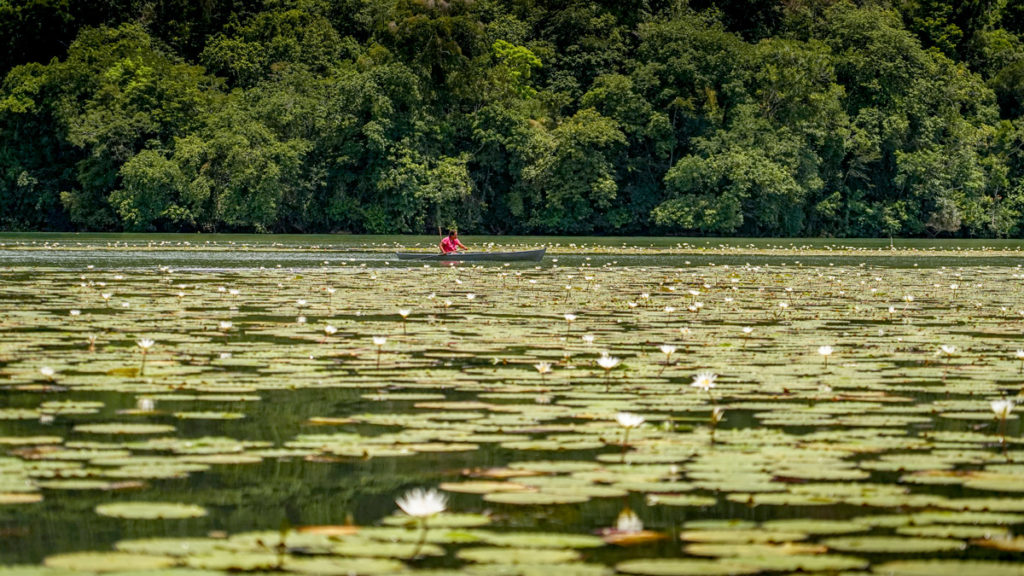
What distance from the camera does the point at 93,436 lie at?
731 centimetres

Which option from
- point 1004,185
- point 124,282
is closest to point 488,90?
point 1004,185

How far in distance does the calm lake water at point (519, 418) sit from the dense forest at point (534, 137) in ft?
149

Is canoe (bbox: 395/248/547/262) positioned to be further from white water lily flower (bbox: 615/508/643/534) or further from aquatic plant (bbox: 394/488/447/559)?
aquatic plant (bbox: 394/488/447/559)

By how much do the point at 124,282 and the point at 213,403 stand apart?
1361 cm

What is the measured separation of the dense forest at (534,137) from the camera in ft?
205

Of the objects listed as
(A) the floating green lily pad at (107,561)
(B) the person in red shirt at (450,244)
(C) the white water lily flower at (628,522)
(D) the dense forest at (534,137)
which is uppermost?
(D) the dense forest at (534,137)

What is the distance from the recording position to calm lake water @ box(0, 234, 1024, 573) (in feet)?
18.8

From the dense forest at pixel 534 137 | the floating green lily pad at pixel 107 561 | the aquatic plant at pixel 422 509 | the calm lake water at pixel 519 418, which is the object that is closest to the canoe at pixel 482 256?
the calm lake water at pixel 519 418

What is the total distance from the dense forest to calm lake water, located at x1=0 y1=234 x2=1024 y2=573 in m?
45.3

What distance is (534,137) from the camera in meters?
64.6

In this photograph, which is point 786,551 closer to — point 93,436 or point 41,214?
point 93,436

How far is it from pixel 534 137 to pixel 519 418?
57.1 meters

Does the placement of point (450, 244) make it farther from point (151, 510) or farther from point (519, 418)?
point (151, 510)

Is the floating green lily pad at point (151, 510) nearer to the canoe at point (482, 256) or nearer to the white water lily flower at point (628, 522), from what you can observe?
the white water lily flower at point (628, 522)
